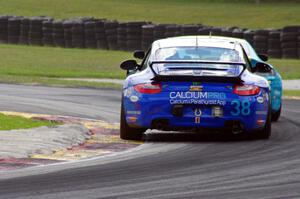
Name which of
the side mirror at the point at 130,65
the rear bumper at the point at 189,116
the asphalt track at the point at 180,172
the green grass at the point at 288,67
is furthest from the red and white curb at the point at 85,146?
the green grass at the point at 288,67

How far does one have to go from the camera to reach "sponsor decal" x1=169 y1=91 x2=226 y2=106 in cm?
1410

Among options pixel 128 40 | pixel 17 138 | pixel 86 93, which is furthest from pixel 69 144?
pixel 128 40

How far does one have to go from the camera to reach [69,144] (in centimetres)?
1354

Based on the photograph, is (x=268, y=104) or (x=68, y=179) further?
(x=268, y=104)

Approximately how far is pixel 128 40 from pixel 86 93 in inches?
811

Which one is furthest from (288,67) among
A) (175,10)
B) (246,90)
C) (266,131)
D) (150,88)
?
(175,10)

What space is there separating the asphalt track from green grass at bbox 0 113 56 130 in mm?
1651

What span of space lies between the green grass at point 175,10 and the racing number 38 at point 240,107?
134 feet

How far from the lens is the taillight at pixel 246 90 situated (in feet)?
46.6

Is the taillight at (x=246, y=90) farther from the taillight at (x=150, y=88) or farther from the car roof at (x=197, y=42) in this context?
the car roof at (x=197, y=42)

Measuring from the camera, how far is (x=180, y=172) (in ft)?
36.2

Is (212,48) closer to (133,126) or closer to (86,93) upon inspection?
(133,126)

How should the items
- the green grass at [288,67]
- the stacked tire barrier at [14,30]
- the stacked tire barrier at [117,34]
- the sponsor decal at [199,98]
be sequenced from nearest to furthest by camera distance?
the sponsor decal at [199,98], the green grass at [288,67], the stacked tire barrier at [117,34], the stacked tire barrier at [14,30]

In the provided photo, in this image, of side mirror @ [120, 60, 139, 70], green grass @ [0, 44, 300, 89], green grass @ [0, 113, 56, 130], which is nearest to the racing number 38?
side mirror @ [120, 60, 139, 70]
